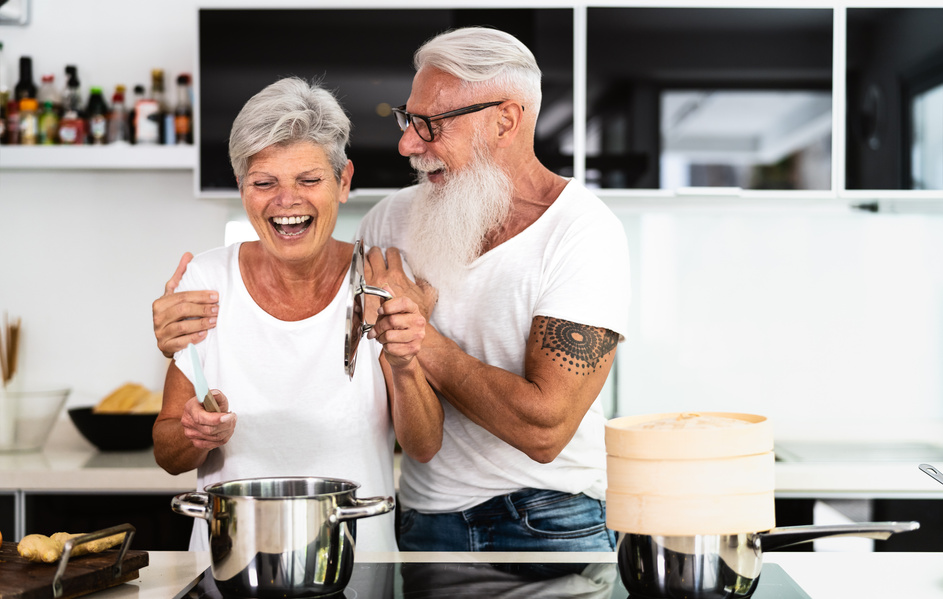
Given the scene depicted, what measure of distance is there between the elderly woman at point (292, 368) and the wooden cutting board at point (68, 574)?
1.03 feet

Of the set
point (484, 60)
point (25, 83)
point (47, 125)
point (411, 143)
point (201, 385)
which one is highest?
point (25, 83)

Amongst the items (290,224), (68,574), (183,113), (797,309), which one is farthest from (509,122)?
(797,309)

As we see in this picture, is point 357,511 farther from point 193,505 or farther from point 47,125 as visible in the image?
point 47,125

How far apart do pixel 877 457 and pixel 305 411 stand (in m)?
1.75

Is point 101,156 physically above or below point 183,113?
below

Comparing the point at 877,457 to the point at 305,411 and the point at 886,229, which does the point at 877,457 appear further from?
the point at 305,411

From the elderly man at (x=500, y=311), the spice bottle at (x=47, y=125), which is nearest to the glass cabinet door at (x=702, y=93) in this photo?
the elderly man at (x=500, y=311)

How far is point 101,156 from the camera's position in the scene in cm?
256

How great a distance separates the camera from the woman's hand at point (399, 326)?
119cm

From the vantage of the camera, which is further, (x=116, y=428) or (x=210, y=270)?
(x=116, y=428)

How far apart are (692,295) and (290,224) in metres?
1.76

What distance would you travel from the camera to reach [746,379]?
288 centimetres

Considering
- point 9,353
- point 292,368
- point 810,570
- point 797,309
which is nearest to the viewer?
point 810,570

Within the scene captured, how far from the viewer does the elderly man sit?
1369 millimetres
